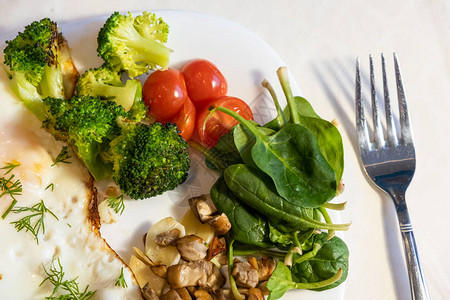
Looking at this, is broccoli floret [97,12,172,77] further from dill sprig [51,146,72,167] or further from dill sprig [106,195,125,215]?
dill sprig [106,195,125,215]

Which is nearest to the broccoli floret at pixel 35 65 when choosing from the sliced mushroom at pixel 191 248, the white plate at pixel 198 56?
the white plate at pixel 198 56

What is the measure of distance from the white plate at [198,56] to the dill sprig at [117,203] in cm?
4

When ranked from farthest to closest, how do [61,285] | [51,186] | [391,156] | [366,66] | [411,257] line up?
[366,66] → [391,156] → [411,257] → [51,186] → [61,285]

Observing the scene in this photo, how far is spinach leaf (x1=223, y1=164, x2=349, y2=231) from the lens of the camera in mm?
2248

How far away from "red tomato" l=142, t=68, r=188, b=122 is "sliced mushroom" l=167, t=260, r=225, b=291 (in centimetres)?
84

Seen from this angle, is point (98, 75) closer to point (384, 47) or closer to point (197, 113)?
point (197, 113)

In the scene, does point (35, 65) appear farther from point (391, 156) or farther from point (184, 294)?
point (391, 156)

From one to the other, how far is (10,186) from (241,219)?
3.85ft

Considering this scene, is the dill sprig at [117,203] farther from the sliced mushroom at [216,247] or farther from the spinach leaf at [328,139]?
the spinach leaf at [328,139]

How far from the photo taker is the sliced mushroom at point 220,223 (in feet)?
7.35

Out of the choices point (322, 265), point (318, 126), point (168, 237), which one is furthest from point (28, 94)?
point (322, 265)

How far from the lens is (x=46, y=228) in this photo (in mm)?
2086

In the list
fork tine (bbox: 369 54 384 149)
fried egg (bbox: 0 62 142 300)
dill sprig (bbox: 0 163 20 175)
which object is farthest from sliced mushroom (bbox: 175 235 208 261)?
fork tine (bbox: 369 54 384 149)

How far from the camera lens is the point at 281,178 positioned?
2.24 metres
